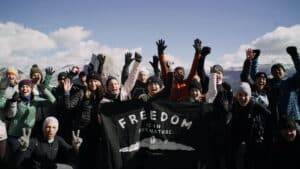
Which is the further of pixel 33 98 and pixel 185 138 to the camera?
pixel 33 98

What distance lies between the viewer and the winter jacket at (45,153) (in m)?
6.40

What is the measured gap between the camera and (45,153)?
256 inches

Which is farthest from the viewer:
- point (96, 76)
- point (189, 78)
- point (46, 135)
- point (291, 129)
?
point (189, 78)

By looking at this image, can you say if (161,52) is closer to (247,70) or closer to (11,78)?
(247,70)

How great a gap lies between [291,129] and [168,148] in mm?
2716

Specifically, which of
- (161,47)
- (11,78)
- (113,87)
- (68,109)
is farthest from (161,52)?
(11,78)

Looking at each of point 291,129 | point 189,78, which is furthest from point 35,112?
point 291,129

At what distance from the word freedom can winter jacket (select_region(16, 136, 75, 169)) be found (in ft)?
4.91

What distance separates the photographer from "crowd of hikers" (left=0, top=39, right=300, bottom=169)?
20.4 ft

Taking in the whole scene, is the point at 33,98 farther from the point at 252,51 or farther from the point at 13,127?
the point at 252,51

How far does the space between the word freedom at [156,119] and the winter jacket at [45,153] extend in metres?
1.50

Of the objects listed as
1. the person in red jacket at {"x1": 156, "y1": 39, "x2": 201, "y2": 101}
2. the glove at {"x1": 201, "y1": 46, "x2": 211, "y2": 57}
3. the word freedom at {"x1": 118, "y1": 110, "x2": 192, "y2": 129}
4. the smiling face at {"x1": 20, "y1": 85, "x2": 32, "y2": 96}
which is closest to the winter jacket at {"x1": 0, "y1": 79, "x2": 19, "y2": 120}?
the smiling face at {"x1": 20, "y1": 85, "x2": 32, "y2": 96}

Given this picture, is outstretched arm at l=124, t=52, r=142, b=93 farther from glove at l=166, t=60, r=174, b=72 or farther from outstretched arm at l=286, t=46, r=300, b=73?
outstretched arm at l=286, t=46, r=300, b=73

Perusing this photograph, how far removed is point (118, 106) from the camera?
6770 millimetres
